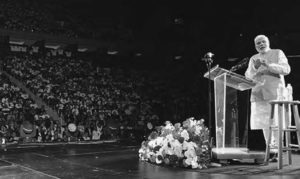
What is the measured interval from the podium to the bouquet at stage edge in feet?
0.56

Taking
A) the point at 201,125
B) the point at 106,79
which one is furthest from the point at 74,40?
the point at 201,125

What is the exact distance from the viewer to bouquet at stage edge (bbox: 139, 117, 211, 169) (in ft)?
12.6

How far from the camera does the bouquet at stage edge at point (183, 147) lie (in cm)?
383

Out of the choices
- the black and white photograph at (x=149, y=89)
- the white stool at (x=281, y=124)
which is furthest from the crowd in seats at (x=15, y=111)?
the white stool at (x=281, y=124)

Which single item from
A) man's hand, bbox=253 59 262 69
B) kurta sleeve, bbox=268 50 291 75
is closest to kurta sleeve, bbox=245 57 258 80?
man's hand, bbox=253 59 262 69

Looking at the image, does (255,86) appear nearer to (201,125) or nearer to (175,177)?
(201,125)

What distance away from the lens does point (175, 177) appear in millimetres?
3246

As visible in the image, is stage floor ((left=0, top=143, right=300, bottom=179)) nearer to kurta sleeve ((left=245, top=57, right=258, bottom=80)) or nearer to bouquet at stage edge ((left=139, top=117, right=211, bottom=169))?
bouquet at stage edge ((left=139, top=117, right=211, bottom=169))

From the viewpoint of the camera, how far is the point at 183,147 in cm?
386

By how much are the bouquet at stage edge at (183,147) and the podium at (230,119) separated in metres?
0.17

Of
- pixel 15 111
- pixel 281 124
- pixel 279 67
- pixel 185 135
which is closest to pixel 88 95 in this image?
pixel 15 111

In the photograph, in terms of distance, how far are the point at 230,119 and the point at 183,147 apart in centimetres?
62

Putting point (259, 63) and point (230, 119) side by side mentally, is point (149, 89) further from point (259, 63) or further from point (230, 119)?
point (259, 63)

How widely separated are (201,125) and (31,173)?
6.15 ft
